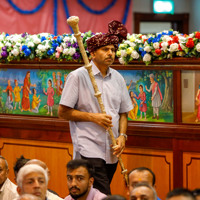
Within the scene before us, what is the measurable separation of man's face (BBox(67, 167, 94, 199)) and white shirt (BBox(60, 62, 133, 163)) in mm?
417

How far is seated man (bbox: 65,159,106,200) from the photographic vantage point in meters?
4.99

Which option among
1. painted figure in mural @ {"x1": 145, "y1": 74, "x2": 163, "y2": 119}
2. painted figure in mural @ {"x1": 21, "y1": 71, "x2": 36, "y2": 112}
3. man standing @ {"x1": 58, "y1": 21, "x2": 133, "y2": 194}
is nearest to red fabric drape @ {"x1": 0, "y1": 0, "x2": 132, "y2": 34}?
painted figure in mural @ {"x1": 21, "y1": 71, "x2": 36, "y2": 112}

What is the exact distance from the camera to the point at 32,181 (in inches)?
186

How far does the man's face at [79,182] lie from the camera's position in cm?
498

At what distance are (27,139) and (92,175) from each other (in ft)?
7.87

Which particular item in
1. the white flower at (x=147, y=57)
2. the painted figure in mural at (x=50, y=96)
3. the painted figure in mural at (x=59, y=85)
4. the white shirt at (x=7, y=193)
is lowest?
the white shirt at (x=7, y=193)

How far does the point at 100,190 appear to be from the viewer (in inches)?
214

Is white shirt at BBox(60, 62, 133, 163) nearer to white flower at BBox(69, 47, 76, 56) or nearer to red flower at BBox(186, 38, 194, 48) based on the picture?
red flower at BBox(186, 38, 194, 48)

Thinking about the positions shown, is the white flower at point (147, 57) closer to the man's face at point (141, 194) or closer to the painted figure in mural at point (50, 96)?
the painted figure in mural at point (50, 96)

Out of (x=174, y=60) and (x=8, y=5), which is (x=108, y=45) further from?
(x=8, y=5)

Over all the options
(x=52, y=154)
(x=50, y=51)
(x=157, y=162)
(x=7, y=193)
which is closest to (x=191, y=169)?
(x=157, y=162)

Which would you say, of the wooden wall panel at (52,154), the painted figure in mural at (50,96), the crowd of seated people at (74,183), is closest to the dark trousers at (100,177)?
the crowd of seated people at (74,183)

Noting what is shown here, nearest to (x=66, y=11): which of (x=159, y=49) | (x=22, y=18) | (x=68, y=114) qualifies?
(x=22, y=18)

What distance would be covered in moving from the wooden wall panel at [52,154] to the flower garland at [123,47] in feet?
3.48
